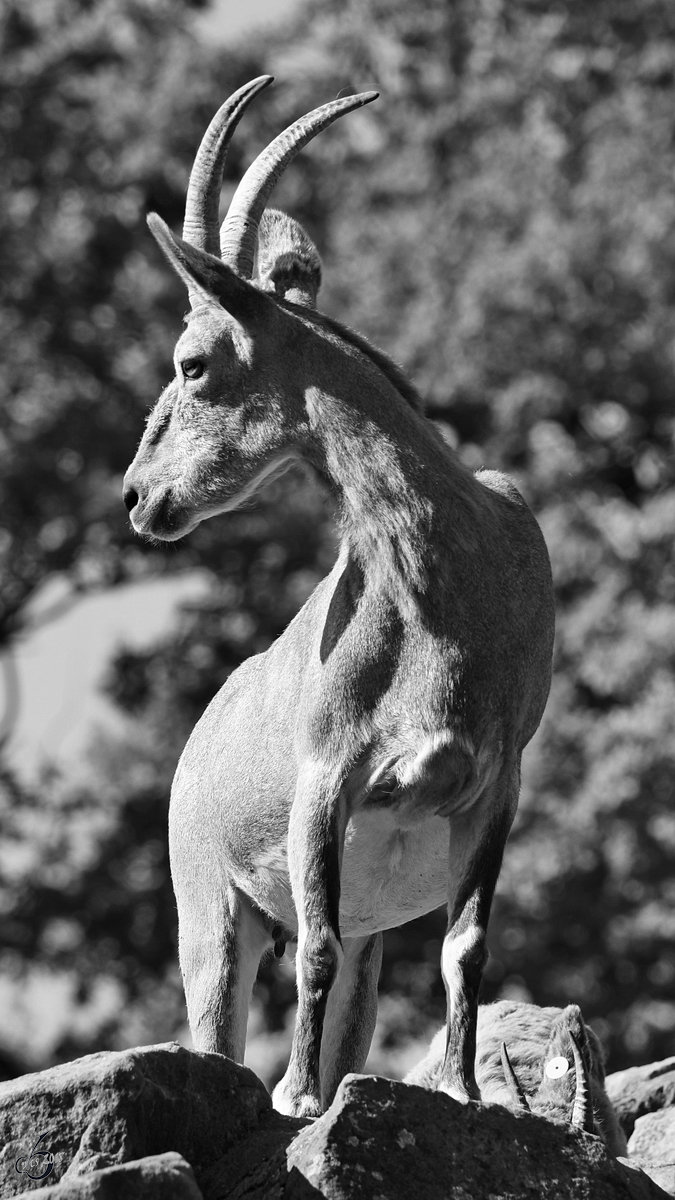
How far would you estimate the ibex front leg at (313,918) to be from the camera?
7.65 meters

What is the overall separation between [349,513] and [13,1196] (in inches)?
117

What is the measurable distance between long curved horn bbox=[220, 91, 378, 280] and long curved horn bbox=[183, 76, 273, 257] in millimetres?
72

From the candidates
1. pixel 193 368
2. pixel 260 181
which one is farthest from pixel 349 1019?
pixel 260 181

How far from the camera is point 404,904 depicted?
844cm

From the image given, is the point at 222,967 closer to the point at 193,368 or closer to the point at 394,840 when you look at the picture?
the point at 394,840

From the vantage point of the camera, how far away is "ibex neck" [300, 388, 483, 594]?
8086mm

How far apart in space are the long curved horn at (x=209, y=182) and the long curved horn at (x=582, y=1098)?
376cm

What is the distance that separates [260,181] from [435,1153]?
4.09 metres

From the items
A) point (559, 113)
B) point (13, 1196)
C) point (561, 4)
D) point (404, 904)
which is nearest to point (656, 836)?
point (559, 113)

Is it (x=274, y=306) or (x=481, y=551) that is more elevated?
(x=274, y=306)

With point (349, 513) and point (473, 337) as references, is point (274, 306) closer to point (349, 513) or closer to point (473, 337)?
point (349, 513)

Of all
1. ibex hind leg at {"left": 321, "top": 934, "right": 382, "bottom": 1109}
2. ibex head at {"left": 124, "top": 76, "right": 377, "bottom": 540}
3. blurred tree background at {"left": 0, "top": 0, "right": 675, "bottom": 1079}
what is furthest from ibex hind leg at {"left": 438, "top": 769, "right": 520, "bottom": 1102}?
blurred tree background at {"left": 0, "top": 0, "right": 675, "bottom": 1079}

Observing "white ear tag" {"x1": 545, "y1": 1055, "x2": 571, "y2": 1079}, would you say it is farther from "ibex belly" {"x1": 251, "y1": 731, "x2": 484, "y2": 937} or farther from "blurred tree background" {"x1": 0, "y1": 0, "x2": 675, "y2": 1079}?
"blurred tree background" {"x1": 0, "y1": 0, "x2": 675, "y2": 1079}

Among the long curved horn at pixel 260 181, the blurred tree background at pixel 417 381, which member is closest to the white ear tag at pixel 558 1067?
the long curved horn at pixel 260 181
